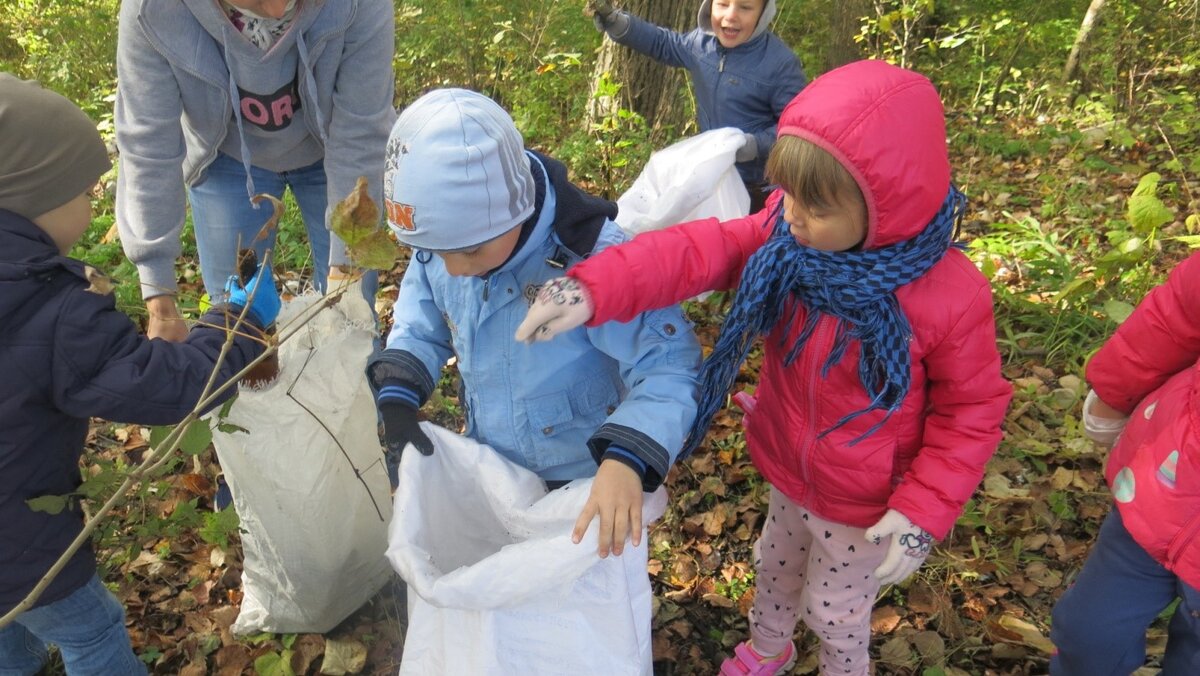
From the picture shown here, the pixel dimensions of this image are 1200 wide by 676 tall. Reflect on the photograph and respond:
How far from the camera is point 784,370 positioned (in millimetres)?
1680

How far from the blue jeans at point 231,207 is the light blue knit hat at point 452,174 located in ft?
3.57

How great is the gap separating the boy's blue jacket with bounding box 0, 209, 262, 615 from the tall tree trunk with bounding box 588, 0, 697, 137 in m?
2.98

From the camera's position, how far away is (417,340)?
5.70ft

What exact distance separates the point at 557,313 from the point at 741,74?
2.19m

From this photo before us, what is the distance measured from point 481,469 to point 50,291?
859mm

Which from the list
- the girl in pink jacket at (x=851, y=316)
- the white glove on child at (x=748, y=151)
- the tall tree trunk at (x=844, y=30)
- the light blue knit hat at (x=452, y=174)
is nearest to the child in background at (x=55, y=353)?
the light blue knit hat at (x=452, y=174)

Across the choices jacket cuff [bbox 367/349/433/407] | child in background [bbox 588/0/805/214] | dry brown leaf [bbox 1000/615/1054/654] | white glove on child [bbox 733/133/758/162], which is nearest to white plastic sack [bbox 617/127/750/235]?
white glove on child [bbox 733/133/758/162]

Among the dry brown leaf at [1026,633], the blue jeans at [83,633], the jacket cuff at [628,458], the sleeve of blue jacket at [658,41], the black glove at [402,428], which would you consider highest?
the jacket cuff at [628,458]

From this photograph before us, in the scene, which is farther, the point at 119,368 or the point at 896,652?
the point at 896,652

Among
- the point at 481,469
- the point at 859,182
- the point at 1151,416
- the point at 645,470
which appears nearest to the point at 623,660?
the point at 645,470

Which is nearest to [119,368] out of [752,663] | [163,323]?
[163,323]

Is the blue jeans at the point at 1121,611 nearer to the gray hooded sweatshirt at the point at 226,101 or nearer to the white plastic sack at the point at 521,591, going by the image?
the white plastic sack at the point at 521,591

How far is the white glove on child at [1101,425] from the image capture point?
5.73ft

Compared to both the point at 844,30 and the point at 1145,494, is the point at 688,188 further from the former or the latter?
the point at 844,30
